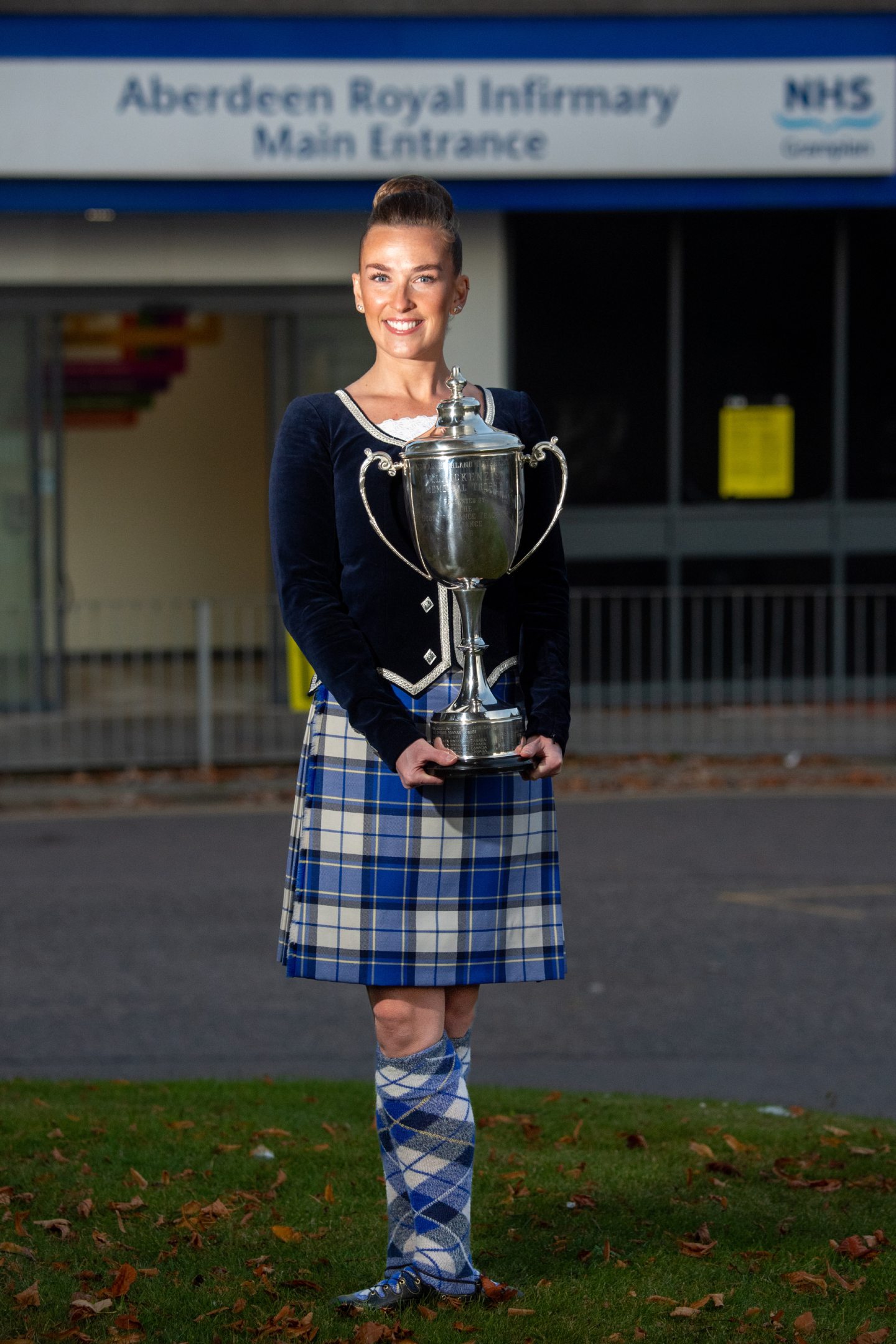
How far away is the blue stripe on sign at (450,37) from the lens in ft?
43.9

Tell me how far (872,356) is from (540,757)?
1229 cm

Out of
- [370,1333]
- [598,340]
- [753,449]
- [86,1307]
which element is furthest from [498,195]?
[370,1333]

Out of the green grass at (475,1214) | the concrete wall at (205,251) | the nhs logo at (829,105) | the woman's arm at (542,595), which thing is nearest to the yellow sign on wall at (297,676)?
the concrete wall at (205,251)

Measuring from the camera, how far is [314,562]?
3303mm

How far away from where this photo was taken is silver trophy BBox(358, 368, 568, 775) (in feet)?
10.1

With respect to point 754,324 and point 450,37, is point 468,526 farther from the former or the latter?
point 754,324

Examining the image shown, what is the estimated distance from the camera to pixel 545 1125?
15.8ft

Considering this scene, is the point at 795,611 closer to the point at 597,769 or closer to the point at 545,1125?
the point at 597,769

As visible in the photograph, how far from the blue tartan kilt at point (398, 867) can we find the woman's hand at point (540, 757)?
0.27ft

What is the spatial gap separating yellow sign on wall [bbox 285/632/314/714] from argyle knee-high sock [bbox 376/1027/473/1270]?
7696 millimetres

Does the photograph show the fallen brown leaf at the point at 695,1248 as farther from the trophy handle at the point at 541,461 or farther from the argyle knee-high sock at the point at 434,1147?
the trophy handle at the point at 541,461

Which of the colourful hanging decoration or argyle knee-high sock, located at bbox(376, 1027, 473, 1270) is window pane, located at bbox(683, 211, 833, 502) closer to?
the colourful hanging decoration

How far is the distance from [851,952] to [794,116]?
8.79 metres

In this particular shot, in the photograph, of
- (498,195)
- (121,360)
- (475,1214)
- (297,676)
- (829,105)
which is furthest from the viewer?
(121,360)
